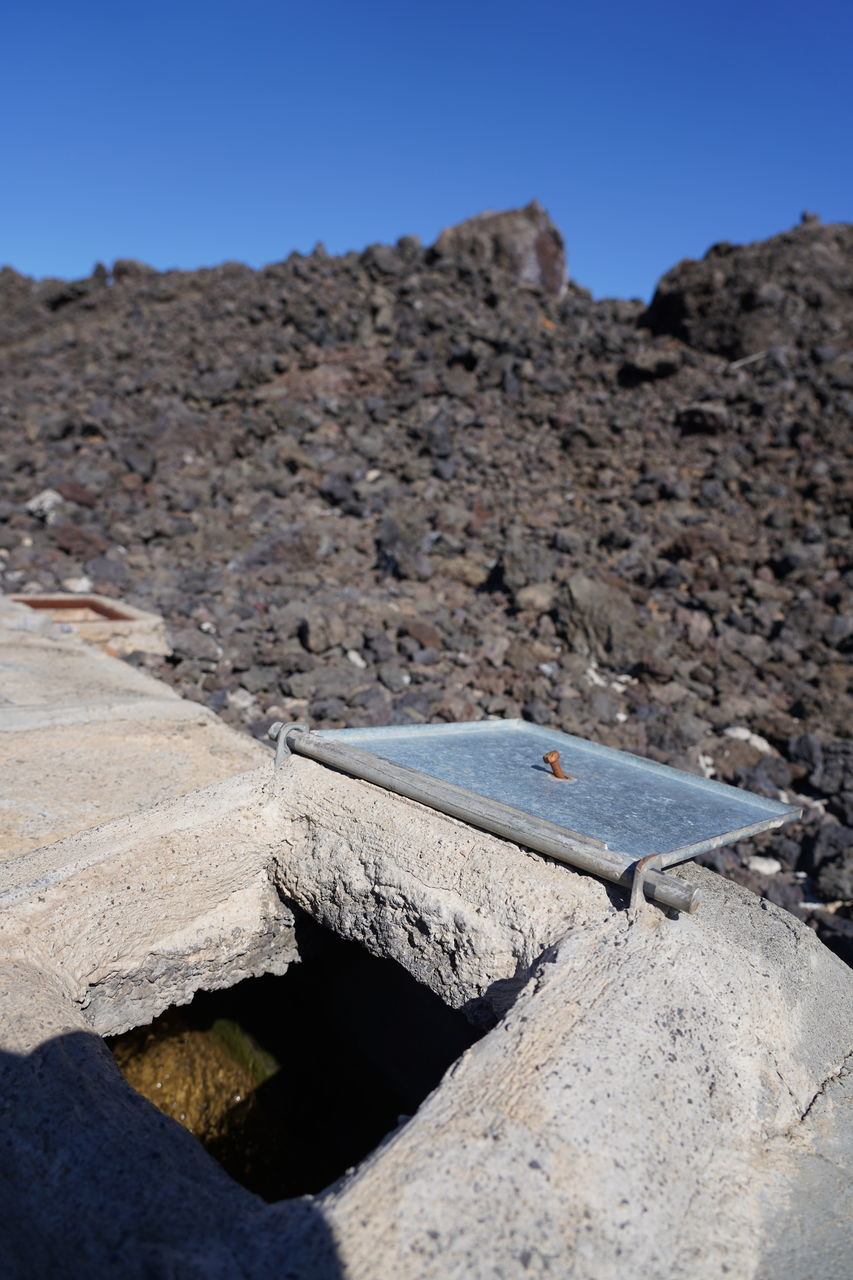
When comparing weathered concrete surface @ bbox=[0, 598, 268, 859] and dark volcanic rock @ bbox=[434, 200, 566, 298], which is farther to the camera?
dark volcanic rock @ bbox=[434, 200, 566, 298]

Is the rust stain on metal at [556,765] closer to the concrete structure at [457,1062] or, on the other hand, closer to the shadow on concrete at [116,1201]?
the concrete structure at [457,1062]

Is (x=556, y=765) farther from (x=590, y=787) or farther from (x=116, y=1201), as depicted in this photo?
(x=116, y=1201)

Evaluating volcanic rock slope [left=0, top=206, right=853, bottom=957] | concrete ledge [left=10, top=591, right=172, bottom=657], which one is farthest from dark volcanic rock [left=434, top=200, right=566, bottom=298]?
concrete ledge [left=10, top=591, right=172, bottom=657]

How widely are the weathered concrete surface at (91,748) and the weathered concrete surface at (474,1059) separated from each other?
51 cm

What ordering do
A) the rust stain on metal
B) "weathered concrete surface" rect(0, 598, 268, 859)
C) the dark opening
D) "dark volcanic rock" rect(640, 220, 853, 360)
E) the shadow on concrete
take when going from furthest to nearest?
"dark volcanic rock" rect(640, 220, 853, 360) → "weathered concrete surface" rect(0, 598, 268, 859) → the dark opening → the rust stain on metal → the shadow on concrete

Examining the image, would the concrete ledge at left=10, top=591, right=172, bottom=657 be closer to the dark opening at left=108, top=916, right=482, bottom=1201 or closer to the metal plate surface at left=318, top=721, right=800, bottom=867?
the dark opening at left=108, top=916, right=482, bottom=1201

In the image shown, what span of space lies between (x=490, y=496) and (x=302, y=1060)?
779cm

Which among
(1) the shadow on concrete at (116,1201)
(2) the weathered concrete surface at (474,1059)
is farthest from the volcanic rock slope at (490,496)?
(1) the shadow on concrete at (116,1201)

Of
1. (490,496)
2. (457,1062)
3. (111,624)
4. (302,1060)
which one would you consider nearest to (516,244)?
(490,496)

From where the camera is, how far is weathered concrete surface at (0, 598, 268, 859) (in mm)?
2645

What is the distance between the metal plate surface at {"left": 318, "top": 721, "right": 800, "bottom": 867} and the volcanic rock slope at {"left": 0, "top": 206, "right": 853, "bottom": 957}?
1593mm

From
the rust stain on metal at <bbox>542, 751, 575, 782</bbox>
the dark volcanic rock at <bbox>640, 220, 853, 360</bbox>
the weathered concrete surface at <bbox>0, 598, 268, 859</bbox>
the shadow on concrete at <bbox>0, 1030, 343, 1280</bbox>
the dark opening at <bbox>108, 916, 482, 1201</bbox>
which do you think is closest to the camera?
the shadow on concrete at <bbox>0, 1030, 343, 1280</bbox>

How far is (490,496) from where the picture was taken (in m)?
9.87

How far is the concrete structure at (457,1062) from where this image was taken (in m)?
1.24
